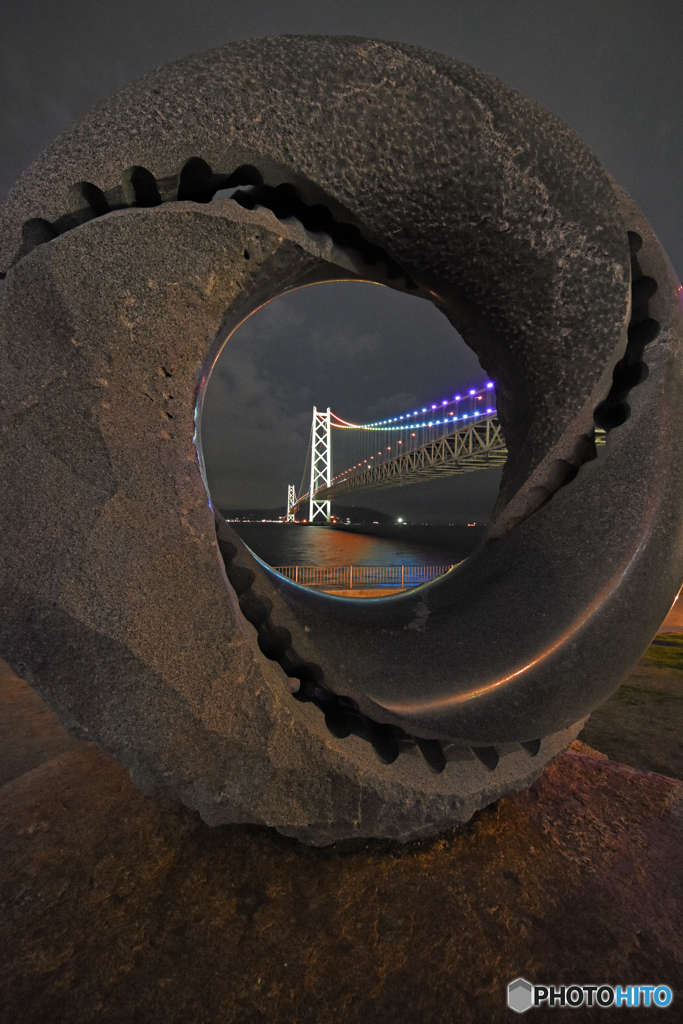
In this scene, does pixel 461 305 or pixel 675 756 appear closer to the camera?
pixel 461 305

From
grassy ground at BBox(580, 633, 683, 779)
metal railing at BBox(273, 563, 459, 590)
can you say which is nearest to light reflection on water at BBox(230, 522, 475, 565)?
metal railing at BBox(273, 563, 459, 590)

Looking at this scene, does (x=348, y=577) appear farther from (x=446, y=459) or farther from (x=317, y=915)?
→ (x=446, y=459)

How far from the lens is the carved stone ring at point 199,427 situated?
95 cm

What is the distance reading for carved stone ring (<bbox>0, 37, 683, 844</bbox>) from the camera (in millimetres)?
951

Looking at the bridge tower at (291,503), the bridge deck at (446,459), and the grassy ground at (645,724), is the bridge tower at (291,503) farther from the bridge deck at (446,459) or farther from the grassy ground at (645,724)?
the grassy ground at (645,724)

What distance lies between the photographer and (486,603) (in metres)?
1.32

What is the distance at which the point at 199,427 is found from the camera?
1.14 metres

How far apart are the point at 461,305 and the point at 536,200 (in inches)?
12.7

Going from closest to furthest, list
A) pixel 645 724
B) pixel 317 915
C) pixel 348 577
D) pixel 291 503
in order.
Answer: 1. pixel 317 915
2. pixel 645 724
3. pixel 348 577
4. pixel 291 503

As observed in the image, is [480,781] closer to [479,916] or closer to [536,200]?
[479,916]

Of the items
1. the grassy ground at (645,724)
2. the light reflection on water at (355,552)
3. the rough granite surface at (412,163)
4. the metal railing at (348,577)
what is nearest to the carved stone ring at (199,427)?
the rough granite surface at (412,163)

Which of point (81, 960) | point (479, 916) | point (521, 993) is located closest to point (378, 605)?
point (479, 916)

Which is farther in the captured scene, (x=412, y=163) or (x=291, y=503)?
(x=291, y=503)

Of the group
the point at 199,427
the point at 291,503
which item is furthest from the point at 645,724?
the point at 291,503
